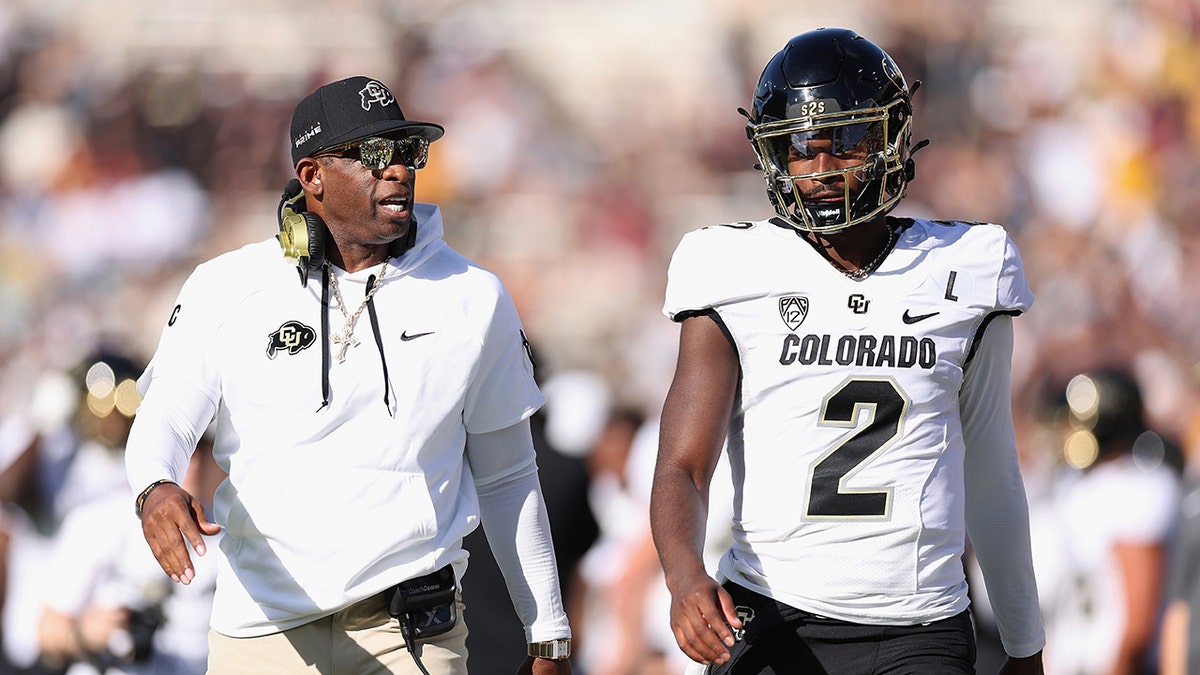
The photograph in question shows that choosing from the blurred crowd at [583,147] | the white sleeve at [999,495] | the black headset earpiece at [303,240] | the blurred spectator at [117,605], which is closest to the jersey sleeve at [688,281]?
the white sleeve at [999,495]

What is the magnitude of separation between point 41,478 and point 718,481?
9.00 feet

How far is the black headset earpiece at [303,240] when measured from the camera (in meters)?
3.84

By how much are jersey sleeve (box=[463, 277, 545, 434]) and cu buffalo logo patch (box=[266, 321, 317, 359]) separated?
15.7 inches

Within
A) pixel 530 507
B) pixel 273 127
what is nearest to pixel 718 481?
pixel 530 507

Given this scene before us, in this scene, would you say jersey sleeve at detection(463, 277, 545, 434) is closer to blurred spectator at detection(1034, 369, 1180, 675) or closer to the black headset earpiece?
the black headset earpiece

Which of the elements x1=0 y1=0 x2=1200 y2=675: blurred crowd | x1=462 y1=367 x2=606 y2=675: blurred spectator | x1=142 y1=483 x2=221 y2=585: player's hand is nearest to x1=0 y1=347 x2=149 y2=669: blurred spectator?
x1=462 y1=367 x2=606 y2=675: blurred spectator

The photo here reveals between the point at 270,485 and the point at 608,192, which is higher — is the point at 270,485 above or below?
above

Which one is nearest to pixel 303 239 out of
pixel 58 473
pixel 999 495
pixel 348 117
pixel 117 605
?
pixel 348 117

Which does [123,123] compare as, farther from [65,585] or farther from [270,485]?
[270,485]

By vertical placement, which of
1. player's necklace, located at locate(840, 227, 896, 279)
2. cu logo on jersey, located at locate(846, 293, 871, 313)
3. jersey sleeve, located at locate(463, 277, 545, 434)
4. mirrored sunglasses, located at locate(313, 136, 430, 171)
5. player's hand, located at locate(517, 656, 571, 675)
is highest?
mirrored sunglasses, located at locate(313, 136, 430, 171)

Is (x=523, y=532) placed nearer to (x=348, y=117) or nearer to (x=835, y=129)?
(x=348, y=117)

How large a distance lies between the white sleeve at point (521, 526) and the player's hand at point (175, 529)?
3.13ft

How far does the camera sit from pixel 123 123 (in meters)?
14.1

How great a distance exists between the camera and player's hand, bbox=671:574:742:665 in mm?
2900
